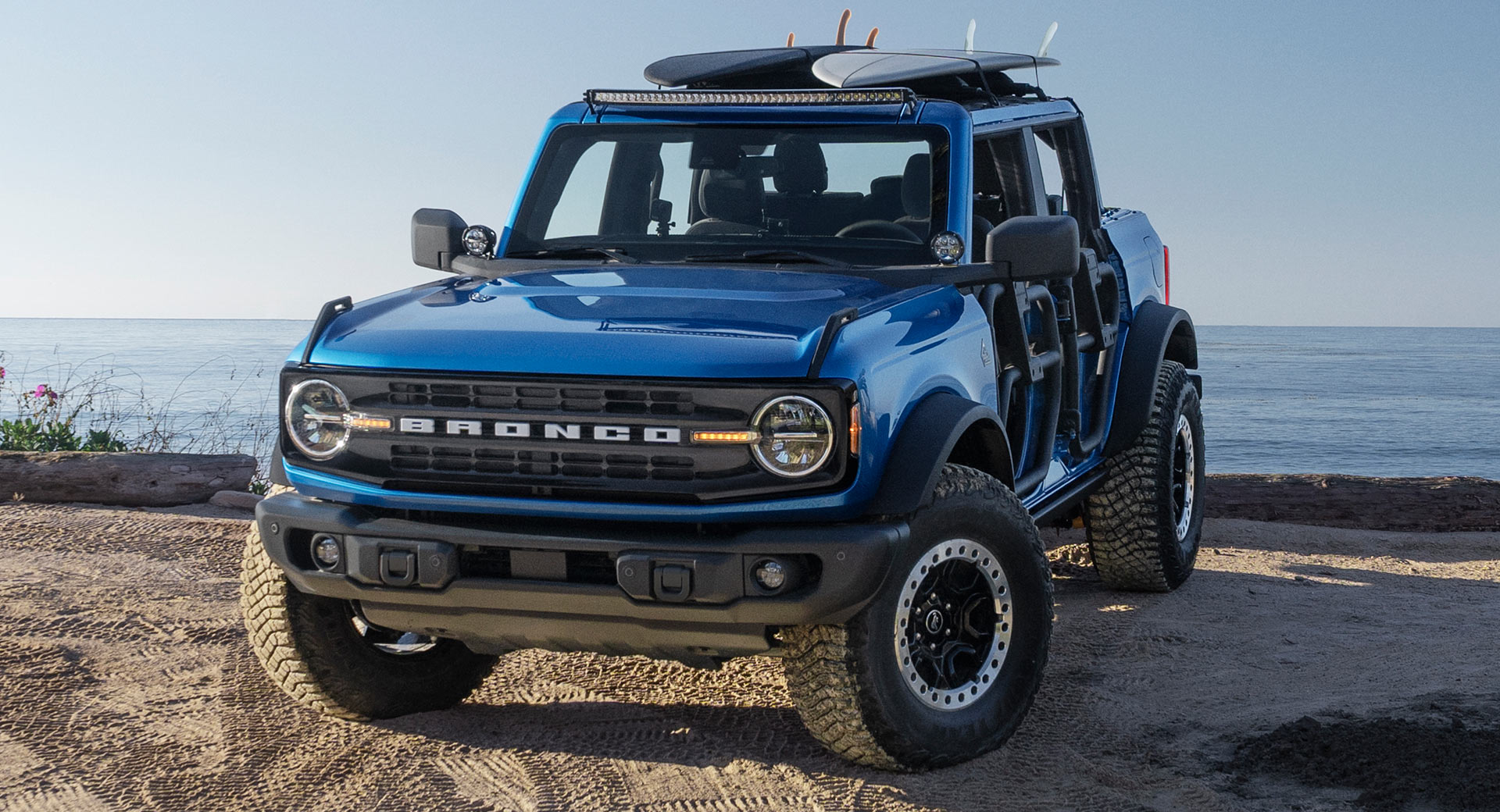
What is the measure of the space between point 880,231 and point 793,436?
1.52 meters

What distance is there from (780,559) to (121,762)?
2.16 metres

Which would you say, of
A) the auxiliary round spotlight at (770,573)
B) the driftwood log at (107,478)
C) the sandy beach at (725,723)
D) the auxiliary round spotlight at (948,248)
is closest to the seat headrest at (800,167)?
the auxiliary round spotlight at (948,248)

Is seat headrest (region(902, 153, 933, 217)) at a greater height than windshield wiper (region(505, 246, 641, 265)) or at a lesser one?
greater

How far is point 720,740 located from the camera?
15.1 ft

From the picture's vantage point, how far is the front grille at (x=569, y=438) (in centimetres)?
376

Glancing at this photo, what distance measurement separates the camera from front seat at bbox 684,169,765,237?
5215 millimetres

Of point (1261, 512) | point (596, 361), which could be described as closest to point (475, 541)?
point (596, 361)

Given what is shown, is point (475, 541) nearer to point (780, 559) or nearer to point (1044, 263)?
point (780, 559)

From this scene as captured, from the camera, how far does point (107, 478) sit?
896 cm

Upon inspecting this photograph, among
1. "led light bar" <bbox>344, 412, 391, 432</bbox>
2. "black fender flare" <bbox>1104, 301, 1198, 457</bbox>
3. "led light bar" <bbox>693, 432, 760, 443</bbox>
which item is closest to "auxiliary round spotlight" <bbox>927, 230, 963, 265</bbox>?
"led light bar" <bbox>693, 432, 760, 443</bbox>

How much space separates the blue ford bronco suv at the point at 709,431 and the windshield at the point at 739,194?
0.01 metres

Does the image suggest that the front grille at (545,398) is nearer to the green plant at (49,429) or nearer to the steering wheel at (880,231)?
the steering wheel at (880,231)

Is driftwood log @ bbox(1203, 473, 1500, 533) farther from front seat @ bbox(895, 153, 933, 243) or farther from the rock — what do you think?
the rock

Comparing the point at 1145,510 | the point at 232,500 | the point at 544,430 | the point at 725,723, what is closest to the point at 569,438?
the point at 544,430
